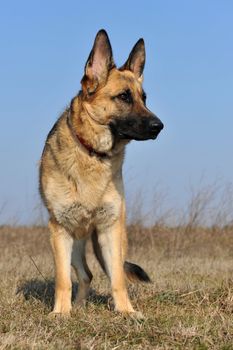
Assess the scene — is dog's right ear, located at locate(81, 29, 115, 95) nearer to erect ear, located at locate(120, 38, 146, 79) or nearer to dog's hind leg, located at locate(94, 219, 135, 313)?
erect ear, located at locate(120, 38, 146, 79)

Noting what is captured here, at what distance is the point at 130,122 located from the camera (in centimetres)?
511

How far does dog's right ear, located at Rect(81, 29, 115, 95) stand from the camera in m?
5.30

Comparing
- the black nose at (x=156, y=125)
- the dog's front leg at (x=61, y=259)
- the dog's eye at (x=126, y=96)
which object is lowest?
the dog's front leg at (x=61, y=259)

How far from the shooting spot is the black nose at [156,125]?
16.2 feet

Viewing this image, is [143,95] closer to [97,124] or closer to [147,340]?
[97,124]

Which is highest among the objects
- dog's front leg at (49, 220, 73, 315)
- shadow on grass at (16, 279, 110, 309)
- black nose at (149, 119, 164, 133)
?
black nose at (149, 119, 164, 133)

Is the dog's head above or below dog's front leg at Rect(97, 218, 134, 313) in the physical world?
above

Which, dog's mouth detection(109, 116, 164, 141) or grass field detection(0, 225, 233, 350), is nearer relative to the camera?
grass field detection(0, 225, 233, 350)

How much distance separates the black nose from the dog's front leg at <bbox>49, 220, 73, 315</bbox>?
111 centimetres

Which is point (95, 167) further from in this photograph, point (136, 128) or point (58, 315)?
point (58, 315)

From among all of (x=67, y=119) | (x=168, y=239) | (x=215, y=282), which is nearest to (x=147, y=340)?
(x=67, y=119)

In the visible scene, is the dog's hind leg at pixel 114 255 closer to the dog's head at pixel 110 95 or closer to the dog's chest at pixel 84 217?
the dog's chest at pixel 84 217

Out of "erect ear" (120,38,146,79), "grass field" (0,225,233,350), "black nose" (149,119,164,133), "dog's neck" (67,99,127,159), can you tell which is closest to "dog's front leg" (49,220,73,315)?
"grass field" (0,225,233,350)

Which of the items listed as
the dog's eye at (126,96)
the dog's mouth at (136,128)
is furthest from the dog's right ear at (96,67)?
the dog's mouth at (136,128)
